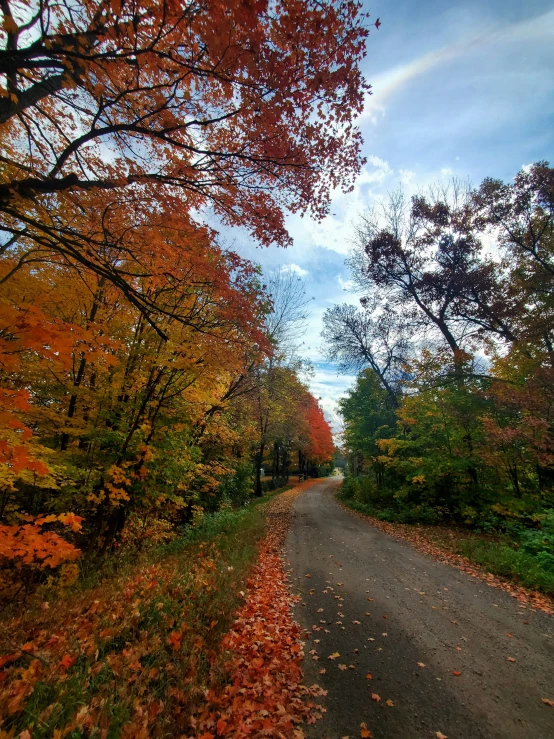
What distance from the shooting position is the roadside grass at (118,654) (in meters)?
2.47

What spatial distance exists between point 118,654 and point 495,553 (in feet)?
27.6

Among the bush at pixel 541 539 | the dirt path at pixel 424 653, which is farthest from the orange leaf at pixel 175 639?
the bush at pixel 541 539

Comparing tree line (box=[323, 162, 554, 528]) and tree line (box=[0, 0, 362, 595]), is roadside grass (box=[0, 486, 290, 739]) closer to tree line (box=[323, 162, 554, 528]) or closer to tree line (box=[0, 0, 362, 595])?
tree line (box=[0, 0, 362, 595])

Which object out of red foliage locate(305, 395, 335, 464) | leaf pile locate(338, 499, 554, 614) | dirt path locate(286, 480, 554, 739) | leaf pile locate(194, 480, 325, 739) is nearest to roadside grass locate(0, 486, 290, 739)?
leaf pile locate(194, 480, 325, 739)

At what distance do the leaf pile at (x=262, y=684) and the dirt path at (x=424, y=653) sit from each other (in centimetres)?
21

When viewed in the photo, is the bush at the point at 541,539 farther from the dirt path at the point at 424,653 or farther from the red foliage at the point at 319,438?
the red foliage at the point at 319,438

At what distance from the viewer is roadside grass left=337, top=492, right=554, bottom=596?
6105 millimetres

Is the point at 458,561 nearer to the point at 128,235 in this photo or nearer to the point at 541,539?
the point at 541,539

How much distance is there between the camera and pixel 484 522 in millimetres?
9914

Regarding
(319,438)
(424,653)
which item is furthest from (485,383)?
(319,438)

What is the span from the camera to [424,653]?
398cm

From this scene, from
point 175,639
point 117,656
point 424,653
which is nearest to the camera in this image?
point 117,656

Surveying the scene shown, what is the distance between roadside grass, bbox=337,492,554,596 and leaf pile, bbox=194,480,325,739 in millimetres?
4836

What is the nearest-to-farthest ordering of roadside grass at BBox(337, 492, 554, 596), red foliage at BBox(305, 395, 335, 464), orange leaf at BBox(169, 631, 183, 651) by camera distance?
orange leaf at BBox(169, 631, 183, 651)
roadside grass at BBox(337, 492, 554, 596)
red foliage at BBox(305, 395, 335, 464)
